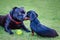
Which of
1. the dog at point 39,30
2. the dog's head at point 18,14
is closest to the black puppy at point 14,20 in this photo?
the dog's head at point 18,14

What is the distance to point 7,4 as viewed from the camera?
3.95 m

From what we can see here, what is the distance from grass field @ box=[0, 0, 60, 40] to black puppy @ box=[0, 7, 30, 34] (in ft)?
0.28

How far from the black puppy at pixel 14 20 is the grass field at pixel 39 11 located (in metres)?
0.09

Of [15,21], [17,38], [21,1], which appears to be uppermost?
[21,1]

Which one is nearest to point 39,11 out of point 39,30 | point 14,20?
point 14,20

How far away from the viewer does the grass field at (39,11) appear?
2.49m

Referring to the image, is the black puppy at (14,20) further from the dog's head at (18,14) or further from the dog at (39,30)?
the dog at (39,30)

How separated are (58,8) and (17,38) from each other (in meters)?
1.53

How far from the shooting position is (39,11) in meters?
3.52

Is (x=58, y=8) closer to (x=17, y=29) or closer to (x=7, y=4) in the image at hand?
(x=7, y=4)

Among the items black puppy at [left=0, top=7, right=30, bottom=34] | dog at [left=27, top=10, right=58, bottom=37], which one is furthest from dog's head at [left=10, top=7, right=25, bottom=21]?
dog at [left=27, top=10, right=58, bottom=37]

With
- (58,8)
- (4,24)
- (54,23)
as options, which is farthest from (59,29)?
(58,8)

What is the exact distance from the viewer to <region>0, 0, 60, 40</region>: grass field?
2.49 metres

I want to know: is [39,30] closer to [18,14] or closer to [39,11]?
[18,14]
